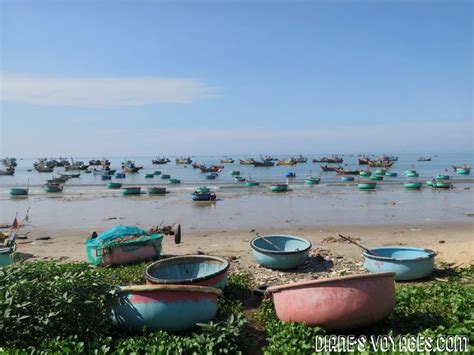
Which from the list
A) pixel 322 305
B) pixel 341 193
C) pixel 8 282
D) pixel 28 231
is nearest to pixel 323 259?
pixel 322 305

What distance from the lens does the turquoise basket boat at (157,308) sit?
23.2 feet

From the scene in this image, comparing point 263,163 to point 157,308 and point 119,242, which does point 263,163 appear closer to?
point 119,242

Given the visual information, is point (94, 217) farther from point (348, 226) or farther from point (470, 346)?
point (470, 346)

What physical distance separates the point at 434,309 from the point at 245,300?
4.20m

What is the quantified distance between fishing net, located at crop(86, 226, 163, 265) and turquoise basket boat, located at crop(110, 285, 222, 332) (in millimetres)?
5962

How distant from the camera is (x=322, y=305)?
7039 millimetres

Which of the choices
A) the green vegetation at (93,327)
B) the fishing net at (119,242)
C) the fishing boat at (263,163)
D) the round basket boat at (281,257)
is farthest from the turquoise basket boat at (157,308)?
the fishing boat at (263,163)

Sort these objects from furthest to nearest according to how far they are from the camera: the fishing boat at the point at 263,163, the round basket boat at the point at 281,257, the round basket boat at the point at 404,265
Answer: the fishing boat at the point at 263,163
the round basket boat at the point at 281,257
the round basket boat at the point at 404,265

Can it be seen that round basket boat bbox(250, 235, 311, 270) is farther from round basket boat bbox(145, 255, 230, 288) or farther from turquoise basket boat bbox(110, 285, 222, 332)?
turquoise basket boat bbox(110, 285, 222, 332)

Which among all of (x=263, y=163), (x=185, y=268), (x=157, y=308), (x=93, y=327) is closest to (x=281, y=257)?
(x=185, y=268)

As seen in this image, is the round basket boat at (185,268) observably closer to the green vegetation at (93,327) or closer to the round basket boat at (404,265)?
the green vegetation at (93,327)

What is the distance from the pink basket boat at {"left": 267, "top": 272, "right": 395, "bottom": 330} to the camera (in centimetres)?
700

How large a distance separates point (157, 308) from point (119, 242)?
6.37 meters

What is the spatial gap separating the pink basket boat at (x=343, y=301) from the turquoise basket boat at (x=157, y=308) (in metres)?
1.93
